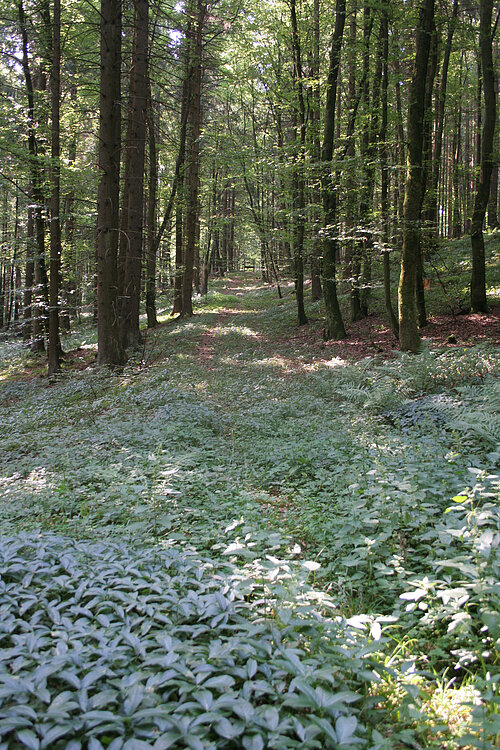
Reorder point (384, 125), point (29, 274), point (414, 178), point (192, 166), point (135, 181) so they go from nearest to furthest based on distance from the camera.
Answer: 1. point (414, 178)
2. point (384, 125)
3. point (135, 181)
4. point (29, 274)
5. point (192, 166)

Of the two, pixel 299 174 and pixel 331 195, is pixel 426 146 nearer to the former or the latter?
pixel 331 195

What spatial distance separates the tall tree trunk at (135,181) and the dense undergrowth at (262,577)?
734cm

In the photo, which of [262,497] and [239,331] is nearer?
[262,497]

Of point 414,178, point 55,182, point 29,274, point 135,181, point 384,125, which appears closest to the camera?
point 414,178

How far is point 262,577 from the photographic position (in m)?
2.95

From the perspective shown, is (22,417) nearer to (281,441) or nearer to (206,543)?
(281,441)

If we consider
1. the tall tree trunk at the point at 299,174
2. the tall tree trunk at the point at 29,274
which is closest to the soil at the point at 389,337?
the tall tree trunk at the point at 299,174

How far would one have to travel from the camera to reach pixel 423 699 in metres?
2.23

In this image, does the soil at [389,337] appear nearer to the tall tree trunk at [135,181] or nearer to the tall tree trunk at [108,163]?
the tall tree trunk at [135,181]

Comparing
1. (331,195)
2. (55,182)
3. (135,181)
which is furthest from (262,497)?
(55,182)

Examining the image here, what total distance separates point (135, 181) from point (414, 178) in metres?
8.37

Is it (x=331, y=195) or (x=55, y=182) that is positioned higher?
(x=55, y=182)

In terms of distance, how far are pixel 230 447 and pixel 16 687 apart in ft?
15.3

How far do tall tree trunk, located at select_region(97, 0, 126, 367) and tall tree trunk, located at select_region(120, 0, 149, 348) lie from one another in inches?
19.1
